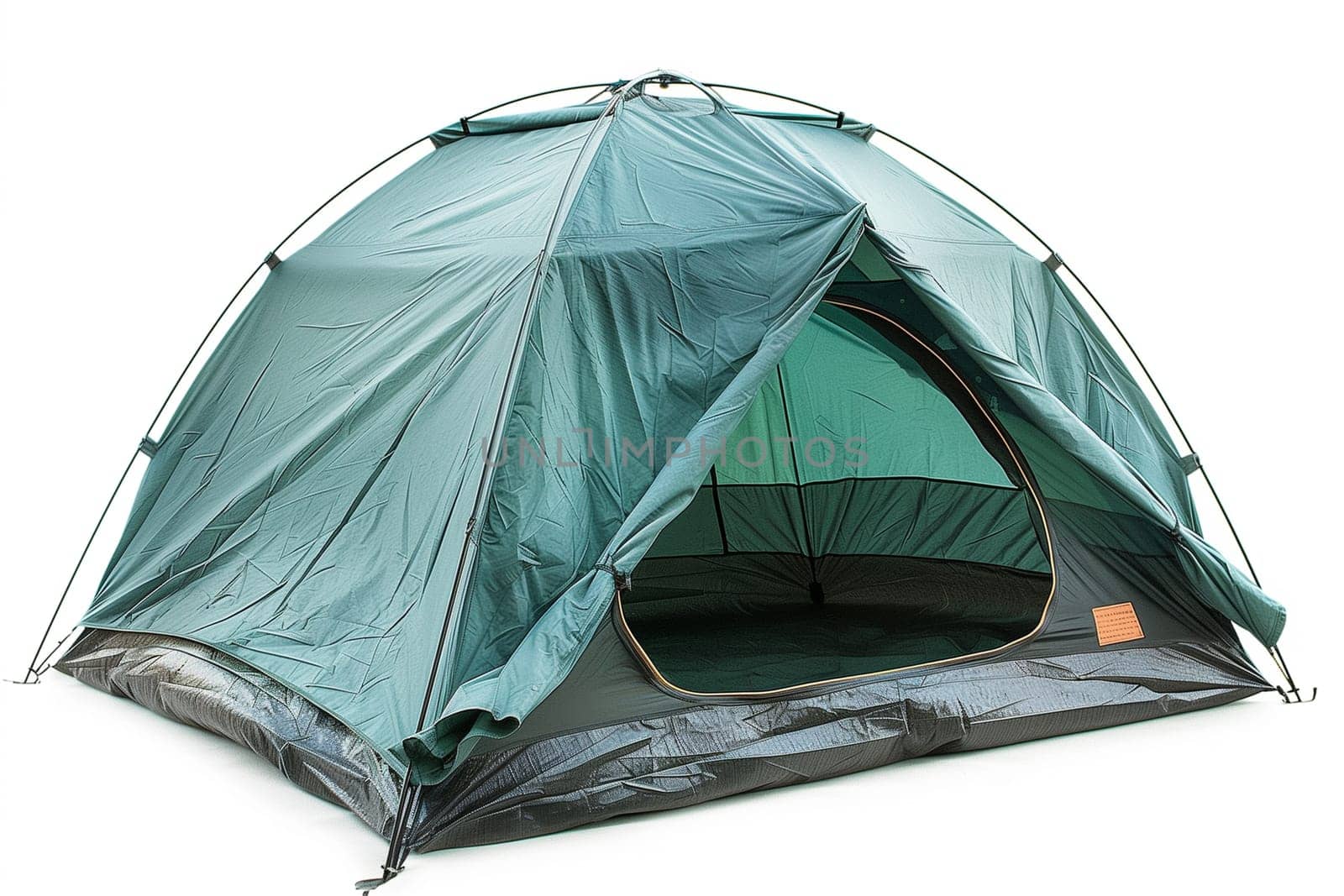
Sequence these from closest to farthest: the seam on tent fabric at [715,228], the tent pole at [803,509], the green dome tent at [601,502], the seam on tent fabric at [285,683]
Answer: the seam on tent fabric at [285,683]
the green dome tent at [601,502]
the seam on tent fabric at [715,228]
the tent pole at [803,509]

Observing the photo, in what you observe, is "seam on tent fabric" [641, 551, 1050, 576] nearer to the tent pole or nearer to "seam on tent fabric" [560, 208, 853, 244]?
the tent pole

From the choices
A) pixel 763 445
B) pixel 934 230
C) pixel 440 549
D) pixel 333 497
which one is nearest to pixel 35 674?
pixel 333 497

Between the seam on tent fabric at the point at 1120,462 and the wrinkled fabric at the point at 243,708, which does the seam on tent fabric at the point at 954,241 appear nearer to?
the seam on tent fabric at the point at 1120,462

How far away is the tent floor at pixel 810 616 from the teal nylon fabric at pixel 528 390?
866mm

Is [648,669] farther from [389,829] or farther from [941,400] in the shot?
[941,400]

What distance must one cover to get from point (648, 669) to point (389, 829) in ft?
2.63

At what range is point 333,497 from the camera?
15.1ft

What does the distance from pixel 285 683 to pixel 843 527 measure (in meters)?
2.63

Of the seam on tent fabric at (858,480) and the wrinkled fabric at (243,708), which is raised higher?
the seam on tent fabric at (858,480)

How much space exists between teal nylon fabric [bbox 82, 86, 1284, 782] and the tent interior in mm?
832

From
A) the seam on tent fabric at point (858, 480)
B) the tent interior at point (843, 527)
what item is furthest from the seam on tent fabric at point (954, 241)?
the seam on tent fabric at point (858, 480)

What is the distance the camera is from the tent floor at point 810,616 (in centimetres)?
502

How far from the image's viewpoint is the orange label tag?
15.1 ft

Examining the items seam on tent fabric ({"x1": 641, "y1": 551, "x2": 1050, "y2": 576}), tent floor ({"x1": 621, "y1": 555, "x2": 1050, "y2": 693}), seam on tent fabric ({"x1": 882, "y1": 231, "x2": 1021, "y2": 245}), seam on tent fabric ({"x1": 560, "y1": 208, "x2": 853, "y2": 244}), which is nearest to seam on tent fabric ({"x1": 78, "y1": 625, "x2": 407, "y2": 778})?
tent floor ({"x1": 621, "y1": 555, "x2": 1050, "y2": 693})
